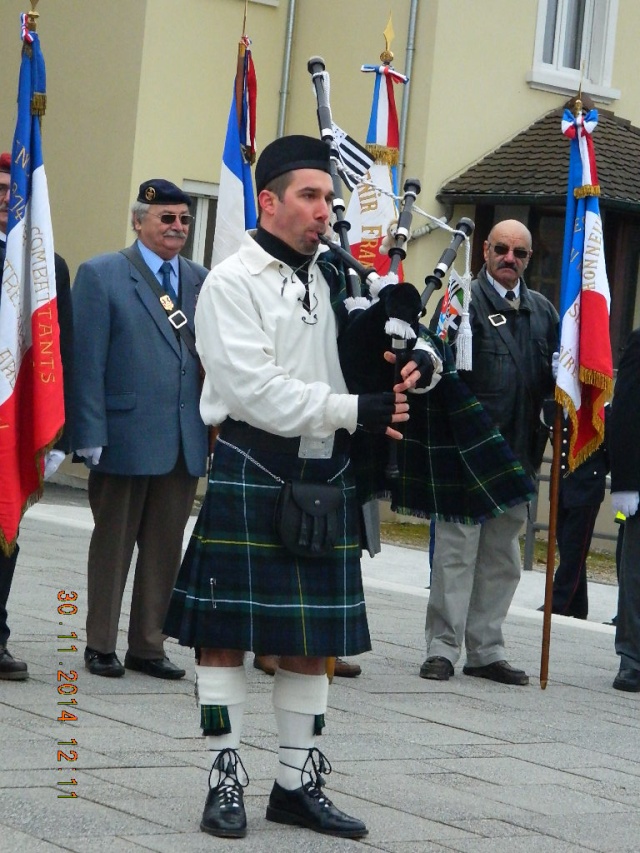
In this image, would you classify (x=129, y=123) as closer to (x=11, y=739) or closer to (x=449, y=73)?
(x=449, y=73)

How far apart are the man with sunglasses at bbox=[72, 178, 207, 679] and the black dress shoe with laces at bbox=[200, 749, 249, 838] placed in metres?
2.23

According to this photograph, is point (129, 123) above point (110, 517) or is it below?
above

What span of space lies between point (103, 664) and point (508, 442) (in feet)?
7.16

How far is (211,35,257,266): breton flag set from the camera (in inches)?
322

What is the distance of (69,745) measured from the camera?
5.29 meters

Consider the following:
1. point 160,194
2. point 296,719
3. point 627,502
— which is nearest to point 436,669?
point 627,502

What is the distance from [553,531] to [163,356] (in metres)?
2.16

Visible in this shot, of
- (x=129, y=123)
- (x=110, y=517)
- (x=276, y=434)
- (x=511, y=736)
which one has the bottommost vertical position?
(x=511, y=736)

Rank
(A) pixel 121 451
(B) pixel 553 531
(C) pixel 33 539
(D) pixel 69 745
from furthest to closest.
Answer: (C) pixel 33 539, (B) pixel 553 531, (A) pixel 121 451, (D) pixel 69 745

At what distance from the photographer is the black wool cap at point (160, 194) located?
690cm

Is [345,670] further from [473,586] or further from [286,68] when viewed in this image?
[286,68]

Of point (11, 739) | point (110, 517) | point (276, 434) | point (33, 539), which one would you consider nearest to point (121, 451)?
point (110, 517)

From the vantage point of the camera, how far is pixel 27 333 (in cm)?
647

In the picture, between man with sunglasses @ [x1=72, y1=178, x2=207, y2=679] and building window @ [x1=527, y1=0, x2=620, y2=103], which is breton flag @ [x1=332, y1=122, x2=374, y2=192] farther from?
building window @ [x1=527, y1=0, x2=620, y2=103]
